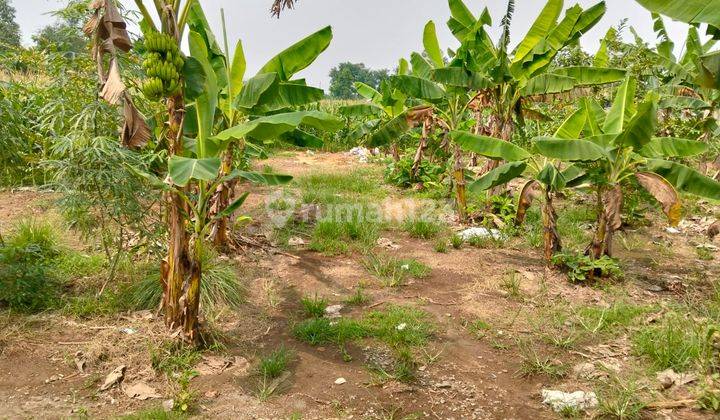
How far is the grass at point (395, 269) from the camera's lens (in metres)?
5.53

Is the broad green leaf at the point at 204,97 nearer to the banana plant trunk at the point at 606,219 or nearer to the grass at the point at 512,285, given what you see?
the grass at the point at 512,285

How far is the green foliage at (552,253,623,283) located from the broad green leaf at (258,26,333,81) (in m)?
3.55

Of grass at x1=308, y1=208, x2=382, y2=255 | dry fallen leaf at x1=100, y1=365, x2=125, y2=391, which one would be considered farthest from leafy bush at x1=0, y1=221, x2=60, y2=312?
grass at x1=308, y1=208, x2=382, y2=255

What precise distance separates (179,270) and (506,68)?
5.11m

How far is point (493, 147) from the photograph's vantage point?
18.2ft

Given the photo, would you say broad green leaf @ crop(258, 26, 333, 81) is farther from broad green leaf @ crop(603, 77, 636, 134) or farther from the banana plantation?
broad green leaf @ crop(603, 77, 636, 134)

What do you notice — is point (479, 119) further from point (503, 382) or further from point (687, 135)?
point (503, 382)

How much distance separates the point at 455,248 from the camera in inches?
265

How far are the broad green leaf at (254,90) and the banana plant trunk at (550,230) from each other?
3.48m

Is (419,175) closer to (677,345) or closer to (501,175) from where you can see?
(501,175)

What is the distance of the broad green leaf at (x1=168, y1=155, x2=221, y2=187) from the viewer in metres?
2.95

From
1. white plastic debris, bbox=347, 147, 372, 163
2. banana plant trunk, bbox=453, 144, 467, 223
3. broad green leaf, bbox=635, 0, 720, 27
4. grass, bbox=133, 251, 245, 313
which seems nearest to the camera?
broad green leaf, bbox=635, 0, 720, 27

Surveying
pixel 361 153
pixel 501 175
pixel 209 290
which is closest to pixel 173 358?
pixel 209 290

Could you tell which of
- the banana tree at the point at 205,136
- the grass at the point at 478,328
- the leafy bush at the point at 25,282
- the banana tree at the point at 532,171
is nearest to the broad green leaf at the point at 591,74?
the banana tree at the point at 532,171
